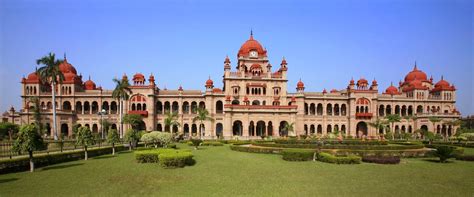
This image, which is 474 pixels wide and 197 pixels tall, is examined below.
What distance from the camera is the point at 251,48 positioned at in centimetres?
5725

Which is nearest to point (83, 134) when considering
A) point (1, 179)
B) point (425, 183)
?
point (1, 179)

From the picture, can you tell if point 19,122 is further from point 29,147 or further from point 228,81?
point 29,147

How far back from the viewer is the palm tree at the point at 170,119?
166 ft

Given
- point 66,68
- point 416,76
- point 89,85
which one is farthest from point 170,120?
point 416,76

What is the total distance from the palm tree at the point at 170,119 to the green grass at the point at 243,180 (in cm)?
3090

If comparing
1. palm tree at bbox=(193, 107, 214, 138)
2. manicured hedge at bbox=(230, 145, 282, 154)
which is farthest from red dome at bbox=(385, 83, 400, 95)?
manicured hedge at bbox=(230, 145, 282, 154)

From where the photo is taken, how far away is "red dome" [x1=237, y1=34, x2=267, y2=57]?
57.5m

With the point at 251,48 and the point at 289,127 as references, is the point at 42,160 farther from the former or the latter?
the point at 251,48

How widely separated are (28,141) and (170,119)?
33962 millimetres

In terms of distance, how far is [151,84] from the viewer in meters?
54.0

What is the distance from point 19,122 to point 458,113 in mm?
85718

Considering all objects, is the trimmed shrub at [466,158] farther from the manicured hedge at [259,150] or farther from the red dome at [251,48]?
the red dome at [251,48]

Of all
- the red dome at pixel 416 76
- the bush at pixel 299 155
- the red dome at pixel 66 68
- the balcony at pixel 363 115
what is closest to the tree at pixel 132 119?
the red dome at pixel 66 68

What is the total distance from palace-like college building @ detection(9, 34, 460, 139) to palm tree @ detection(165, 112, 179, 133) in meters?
1.06
